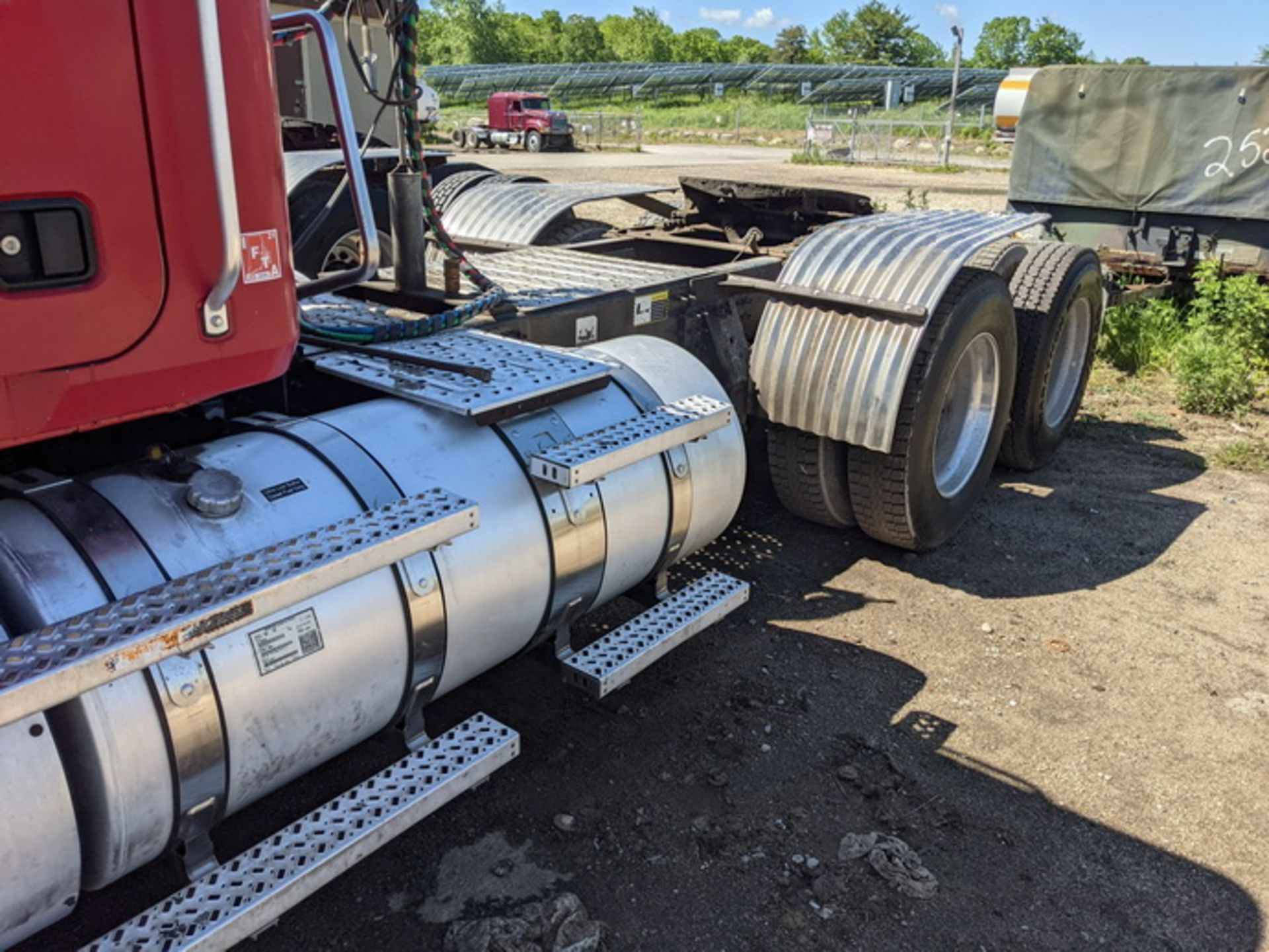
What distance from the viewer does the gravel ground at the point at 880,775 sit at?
2748 millimetres

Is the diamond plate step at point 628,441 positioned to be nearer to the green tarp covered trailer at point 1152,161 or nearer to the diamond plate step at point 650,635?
the diamond plate step at point 650,635

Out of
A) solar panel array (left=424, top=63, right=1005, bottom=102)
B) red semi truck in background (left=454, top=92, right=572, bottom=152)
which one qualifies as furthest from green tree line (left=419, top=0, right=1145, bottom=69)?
red semi truck in background (left=454, top=92, right=572, bottom=152)

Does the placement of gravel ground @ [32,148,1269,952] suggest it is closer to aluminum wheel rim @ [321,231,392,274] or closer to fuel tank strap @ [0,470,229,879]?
fuel tank strap @ [0,470,229,879]

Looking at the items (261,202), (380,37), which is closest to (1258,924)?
(261,202)

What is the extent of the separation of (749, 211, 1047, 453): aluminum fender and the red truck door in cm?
283

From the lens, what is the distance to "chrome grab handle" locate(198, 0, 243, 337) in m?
1.96

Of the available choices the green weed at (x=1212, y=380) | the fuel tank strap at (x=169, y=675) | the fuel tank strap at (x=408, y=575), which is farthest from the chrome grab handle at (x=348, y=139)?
the green weed at (x=1212, y=380)

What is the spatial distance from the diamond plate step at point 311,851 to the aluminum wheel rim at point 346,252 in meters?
3.07

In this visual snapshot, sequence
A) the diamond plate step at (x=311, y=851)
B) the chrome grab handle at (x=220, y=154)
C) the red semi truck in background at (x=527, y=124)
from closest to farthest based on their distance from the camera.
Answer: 1. the chrome grab handle at (x=220, y=154)
2. the diamond plate step at (x=311, y=851)
3. the red semi truck in background at (x=527, y=124)

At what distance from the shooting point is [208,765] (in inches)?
88.6

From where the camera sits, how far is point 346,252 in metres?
5.34

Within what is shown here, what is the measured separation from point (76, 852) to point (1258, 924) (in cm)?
288

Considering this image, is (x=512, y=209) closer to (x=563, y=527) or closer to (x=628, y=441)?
(x=628, y=441)

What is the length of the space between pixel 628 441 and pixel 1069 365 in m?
4.26
